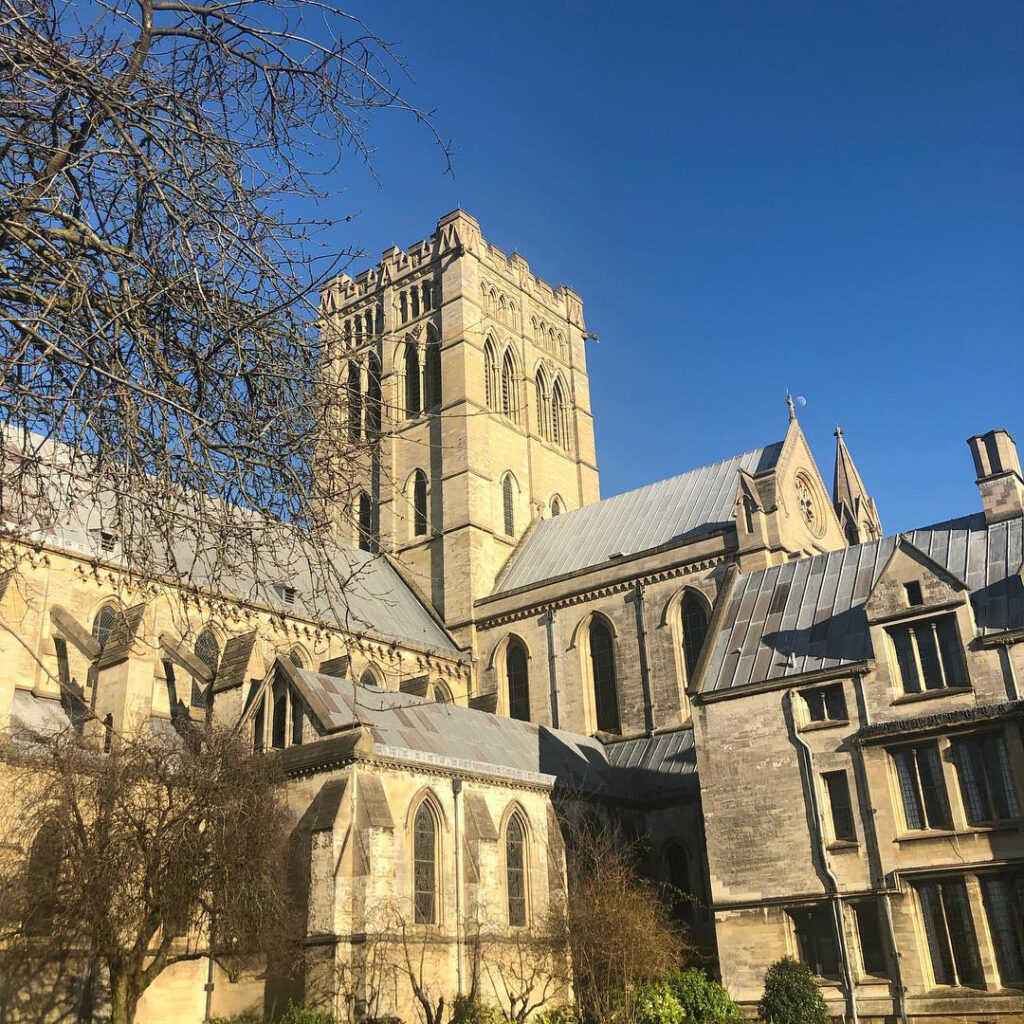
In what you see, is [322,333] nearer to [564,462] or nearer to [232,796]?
[232,796]

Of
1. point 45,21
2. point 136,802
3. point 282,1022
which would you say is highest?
point 45,21

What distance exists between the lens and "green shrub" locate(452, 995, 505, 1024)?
64.1 feet

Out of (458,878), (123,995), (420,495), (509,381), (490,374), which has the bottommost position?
(123,995)

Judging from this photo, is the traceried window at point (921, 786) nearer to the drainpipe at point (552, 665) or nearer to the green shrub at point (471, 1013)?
the green shrub at point (471, 1013)

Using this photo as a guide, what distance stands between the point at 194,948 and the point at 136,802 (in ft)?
15.5

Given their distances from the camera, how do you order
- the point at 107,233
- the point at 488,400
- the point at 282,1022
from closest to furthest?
1. the point at 107,233
2. the point at 282,1022
3. the point at 488,400

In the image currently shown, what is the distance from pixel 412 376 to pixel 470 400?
543cm

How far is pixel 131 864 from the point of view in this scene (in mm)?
19734

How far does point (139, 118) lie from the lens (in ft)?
22.8

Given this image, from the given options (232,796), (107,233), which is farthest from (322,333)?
(232,796)

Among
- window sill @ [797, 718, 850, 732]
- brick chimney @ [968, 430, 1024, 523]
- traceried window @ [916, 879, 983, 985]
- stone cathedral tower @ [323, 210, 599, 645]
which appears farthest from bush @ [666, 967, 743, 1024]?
stone cathedral tower @ [323, 210, 599, 645]

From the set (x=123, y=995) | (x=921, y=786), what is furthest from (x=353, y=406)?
(x=921, y=786)

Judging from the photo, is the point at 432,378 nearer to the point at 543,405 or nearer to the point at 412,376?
the point at 412,376

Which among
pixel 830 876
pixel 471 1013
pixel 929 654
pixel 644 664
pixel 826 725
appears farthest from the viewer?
pixel 644 664
